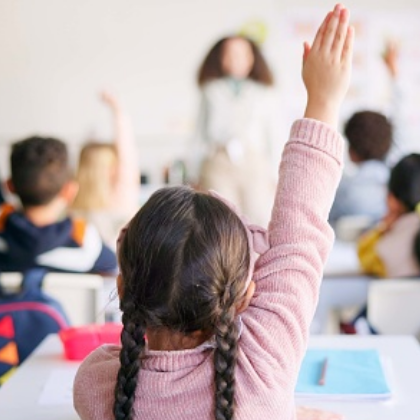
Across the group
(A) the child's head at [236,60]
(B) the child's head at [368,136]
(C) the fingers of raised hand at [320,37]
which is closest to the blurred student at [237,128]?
(A) the child's head at [236,60]

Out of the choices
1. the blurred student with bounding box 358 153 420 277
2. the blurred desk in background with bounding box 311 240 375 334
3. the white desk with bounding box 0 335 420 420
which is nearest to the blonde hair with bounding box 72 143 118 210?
the blurred desk in background with bounding box 311 240 375 334

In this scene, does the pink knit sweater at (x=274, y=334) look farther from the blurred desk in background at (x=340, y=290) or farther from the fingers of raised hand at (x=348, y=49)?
the blurred desk in background at (x=340, y=290)

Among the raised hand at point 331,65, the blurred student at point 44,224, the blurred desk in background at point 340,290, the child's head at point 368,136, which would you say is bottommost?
the blurred desk in background at point 340,290

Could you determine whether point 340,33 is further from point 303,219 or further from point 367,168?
point 367,168

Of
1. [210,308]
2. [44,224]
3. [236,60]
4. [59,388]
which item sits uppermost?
[236,60]

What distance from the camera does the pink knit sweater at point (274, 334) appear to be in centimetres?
98

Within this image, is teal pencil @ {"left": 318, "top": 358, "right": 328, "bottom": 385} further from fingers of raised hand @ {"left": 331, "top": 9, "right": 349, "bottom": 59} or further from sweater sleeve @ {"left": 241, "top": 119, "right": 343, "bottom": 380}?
fingers of raised hand @ {"left": 331, "top": 9, "right": 349, "bottom": 59}

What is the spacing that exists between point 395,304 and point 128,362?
1432 millimetres

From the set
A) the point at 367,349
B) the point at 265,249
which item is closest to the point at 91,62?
the point at 367,349

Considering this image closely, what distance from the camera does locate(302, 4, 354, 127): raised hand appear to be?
115 centimetres

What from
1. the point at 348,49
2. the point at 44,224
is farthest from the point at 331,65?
the point at 44,224

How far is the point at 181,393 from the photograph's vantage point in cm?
98

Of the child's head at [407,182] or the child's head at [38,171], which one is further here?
the child's head at [407,182]

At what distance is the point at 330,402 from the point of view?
1.30 meters
